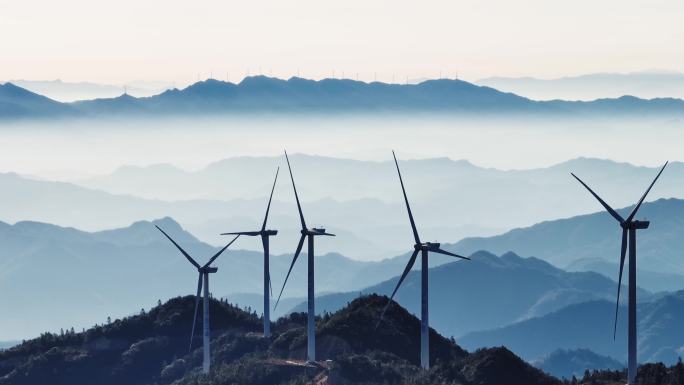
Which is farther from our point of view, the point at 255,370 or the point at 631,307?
the point at 255,370

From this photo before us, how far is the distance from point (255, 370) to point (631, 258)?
54088 mm

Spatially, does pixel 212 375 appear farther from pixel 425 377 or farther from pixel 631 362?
pixel 631 362

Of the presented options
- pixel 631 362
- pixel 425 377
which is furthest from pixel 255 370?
pixel 631 362

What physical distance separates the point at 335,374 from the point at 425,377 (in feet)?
32.6

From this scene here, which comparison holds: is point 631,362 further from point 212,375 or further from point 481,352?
point 212,375

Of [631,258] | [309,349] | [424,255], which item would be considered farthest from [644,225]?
[309,349]

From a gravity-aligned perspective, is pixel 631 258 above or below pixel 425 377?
above

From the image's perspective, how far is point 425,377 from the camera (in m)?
178

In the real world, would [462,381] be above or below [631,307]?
below

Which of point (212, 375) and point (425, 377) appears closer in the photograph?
point (425, 377)

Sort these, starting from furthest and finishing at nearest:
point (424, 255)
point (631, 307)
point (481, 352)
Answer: point (481, 352) < point (424, 255) < point (631, 307)

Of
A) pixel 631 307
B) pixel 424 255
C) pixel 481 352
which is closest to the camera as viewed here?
pixel 631 307

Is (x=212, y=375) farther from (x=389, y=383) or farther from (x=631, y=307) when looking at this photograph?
(x=631, y=307)

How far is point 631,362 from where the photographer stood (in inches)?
5935
